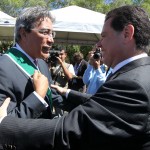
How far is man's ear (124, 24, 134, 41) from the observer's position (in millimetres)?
1812

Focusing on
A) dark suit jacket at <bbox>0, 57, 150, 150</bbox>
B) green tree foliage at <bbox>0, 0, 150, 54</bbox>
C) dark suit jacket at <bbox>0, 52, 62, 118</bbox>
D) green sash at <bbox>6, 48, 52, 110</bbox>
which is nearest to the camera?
dark suit jacket at <bbox>0, 57, 150, 150</bbox>

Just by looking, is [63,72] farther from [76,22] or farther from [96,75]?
[96,75]

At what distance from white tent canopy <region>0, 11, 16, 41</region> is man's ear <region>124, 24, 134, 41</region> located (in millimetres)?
6266

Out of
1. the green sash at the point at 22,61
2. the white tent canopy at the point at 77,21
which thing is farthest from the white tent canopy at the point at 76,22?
the green sash at the point at 22,61

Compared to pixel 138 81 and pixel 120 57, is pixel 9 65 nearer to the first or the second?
pixel 120 57

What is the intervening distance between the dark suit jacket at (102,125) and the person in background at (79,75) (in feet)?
19.8

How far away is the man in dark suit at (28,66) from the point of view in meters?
2.27

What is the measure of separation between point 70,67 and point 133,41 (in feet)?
20.5

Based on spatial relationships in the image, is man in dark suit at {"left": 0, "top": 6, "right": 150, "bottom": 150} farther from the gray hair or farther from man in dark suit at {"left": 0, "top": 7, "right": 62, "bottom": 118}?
the gray hair

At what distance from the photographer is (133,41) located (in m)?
1.83

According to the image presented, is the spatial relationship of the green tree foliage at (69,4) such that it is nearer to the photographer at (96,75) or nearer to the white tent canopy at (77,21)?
the white tent canopy at (77,21)

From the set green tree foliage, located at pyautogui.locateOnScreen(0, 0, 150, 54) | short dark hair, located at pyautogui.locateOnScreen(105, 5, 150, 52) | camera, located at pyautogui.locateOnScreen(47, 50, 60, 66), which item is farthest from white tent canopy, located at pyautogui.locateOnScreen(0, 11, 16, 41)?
green tree foliage, located at pyautogui.locateOnScreen(0, 0, 150, 54)

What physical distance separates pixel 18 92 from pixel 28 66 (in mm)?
268

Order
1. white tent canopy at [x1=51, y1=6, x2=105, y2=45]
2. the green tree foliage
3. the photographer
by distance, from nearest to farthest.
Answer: the photographer → white tent canopy at [x1=51, y1=6, x2=105, y2=45] → the green tree foliage
